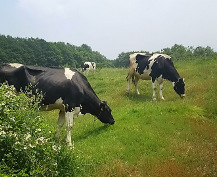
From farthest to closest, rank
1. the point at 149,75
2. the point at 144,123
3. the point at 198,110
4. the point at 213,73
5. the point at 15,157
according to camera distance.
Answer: the point at 213,73 → the point at 149,75 → the point at 198,110 → the point at 144,123 → the point at 15,157

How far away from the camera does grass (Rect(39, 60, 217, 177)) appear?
374 inches

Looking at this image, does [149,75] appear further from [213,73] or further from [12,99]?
[12,99]

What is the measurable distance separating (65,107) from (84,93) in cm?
116

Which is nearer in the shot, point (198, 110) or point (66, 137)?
point (66, 137)

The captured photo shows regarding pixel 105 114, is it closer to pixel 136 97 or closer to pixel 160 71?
pixel 136 97

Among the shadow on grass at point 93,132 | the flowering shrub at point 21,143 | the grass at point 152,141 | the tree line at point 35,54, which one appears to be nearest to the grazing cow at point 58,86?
the shadow on grass at point 93,132

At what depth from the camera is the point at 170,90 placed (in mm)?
21953

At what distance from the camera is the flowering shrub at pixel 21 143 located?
6.66 metres

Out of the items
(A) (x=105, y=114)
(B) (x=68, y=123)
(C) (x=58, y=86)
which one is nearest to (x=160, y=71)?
(A) (x=105, y=114)

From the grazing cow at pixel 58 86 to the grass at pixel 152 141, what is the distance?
116cm

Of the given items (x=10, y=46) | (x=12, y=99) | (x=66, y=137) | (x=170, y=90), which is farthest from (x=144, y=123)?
(x=10, y=46)

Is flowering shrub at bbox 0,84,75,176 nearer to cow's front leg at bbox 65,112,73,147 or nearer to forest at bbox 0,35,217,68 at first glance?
cow's front leg at bbox 65,112,73,147

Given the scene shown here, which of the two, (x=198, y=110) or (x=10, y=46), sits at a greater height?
(x=10, y=46)

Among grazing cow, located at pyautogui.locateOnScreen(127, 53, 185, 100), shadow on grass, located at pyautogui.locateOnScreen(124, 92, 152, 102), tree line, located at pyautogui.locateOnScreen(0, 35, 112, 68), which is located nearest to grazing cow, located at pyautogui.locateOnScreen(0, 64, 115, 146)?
shadow on grass, located at pyautogui.locateOnScreen(124, 92, 152, 102)
